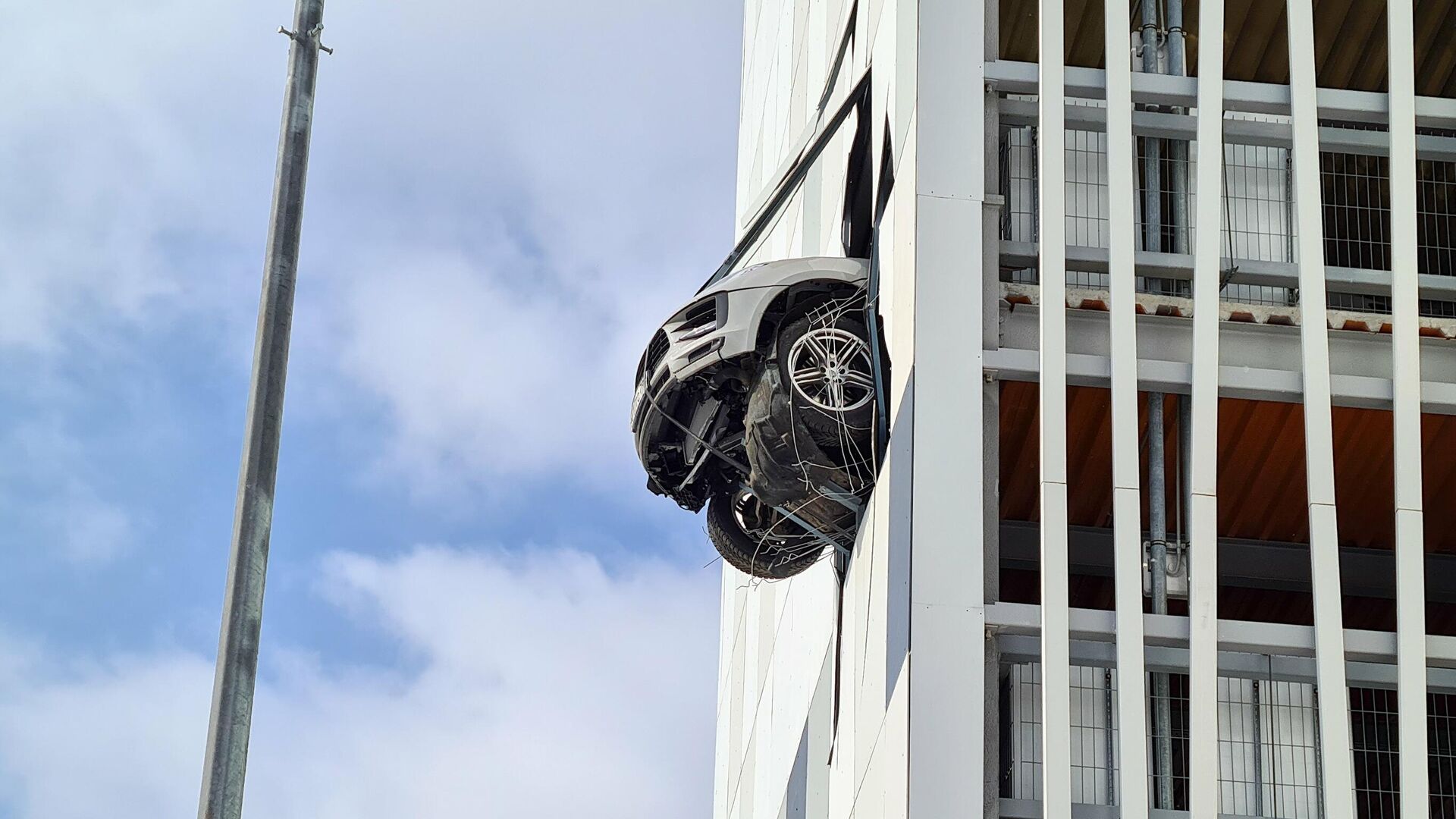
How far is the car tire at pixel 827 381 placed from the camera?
1595 centimetres

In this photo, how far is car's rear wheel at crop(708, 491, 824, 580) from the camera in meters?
18.8

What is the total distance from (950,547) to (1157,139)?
487 centimetres

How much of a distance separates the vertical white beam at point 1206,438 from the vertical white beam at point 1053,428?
3.24 feet

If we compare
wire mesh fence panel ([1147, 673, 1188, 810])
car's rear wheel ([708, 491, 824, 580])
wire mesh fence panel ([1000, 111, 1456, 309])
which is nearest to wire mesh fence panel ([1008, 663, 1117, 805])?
wire mesh fence panel ([1147, 673, 1188, 810])

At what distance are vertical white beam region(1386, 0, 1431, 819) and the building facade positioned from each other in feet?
0.10

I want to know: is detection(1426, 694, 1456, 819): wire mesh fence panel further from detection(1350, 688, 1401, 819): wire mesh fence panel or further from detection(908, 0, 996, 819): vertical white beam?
detection(908, 0, 996, 819): vertical white beam

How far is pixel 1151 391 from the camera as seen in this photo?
15.1m

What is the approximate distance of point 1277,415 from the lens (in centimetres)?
1708

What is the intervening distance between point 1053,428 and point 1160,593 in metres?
1.69

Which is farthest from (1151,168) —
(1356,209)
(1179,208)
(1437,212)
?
(1437,212)

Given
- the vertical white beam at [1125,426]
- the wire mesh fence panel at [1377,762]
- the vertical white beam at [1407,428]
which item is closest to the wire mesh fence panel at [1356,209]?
the vertical white beam at [1407,428]

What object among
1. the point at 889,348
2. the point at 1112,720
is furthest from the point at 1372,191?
the point at 1112,720

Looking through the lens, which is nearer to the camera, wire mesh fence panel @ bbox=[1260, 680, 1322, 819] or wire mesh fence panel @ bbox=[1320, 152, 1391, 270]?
wire mesh fence panel @ bbox=[1260, 680, 1322, 819]

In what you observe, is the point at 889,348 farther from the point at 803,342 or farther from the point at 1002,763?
the point at 1002,763
